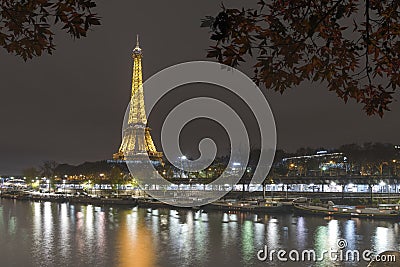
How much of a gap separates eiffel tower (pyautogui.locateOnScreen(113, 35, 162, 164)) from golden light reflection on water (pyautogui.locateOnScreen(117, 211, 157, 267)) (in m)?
51.4

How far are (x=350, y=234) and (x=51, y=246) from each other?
15017 millimetres

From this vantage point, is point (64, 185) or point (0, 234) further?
point (64, 185)

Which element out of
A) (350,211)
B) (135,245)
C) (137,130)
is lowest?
(135,245)

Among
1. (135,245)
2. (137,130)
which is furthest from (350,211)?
(137,130)

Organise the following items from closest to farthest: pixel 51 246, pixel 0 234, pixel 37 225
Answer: pixel 51 246, pixel 0 234, pixel 37 225

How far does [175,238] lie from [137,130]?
205 feet

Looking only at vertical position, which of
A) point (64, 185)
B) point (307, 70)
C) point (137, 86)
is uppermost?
point (137, 86)

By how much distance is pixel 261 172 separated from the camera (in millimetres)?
55156

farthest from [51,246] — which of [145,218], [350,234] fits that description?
[350,234]

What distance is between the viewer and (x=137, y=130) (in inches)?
3366

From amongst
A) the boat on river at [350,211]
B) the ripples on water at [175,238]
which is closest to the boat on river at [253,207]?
the boat on river at [350,211]

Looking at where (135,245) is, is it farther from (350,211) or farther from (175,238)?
(350,211)

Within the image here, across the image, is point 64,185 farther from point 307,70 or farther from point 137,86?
point 307,70

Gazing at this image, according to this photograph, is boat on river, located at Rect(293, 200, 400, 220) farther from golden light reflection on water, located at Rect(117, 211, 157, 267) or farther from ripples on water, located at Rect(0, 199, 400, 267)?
golden light reflection on water, located at Rect(117, 211, 157, 267)
